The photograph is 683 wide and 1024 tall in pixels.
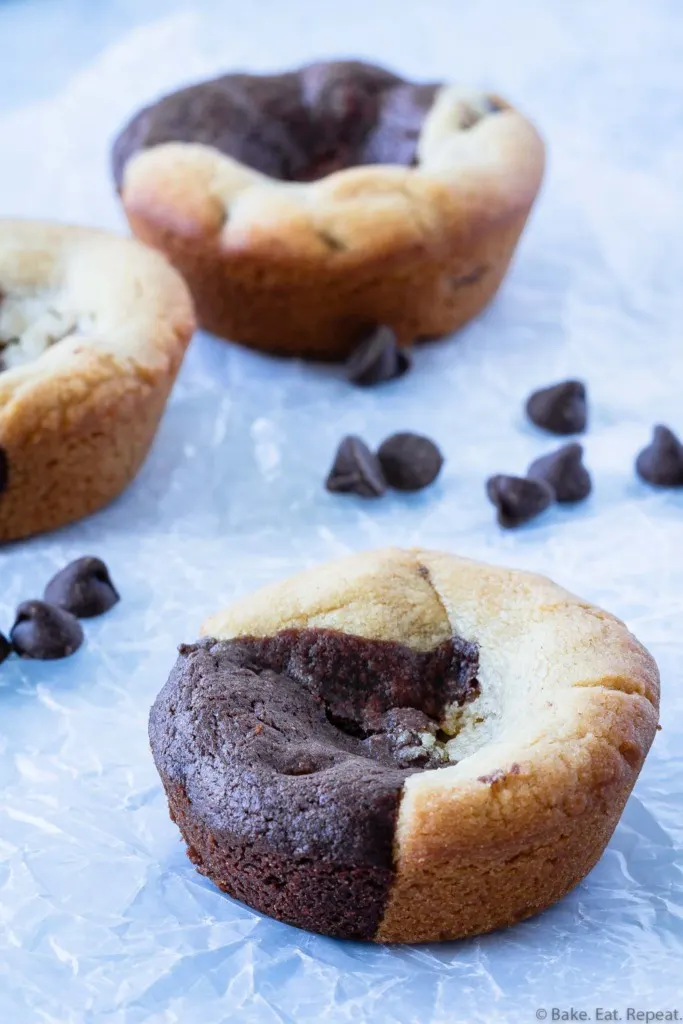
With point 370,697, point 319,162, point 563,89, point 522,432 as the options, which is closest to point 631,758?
point 370,697

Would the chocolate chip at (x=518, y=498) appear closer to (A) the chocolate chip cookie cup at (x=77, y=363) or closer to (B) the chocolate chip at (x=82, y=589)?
(A) the chocolate chip cookie cup at (x=77, y=363)

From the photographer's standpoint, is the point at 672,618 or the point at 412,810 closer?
the point at 412,810

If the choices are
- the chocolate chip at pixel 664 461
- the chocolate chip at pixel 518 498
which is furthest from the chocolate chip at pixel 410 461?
the chocolate chip at pixel 664 461

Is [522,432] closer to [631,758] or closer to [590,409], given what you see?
[590,409]

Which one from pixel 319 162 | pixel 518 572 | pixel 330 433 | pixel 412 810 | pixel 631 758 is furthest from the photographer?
pixel 319 162

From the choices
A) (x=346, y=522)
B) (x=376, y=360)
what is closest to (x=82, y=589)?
(x=346, y=522)

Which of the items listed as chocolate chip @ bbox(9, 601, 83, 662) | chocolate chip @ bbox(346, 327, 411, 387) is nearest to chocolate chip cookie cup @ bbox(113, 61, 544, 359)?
chocolate chip @ bbox(346, 327, 411, 387)

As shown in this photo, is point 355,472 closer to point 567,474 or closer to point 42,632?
point 567,474
